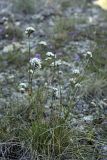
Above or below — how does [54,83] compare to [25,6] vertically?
below

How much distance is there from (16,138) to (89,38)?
10.2 ft

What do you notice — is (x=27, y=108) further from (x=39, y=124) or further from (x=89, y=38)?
(x=89, y=38)

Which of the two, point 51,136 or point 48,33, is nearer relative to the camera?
point 51,136

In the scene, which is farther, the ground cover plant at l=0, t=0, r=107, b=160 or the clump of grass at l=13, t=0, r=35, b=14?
the clump of grass at l=13, t=0, r=35, b=14

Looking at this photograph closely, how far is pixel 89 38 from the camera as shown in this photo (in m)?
6.49

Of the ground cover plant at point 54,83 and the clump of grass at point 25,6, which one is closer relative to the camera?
the ground cover plant at point 54,83

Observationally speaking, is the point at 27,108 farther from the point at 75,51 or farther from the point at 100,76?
the point at 75,51

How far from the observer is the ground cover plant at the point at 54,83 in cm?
366

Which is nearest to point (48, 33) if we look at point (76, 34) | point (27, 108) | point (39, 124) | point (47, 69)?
point (76, 34)

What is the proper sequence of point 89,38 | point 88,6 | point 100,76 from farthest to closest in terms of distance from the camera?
point 88,6
point 89,38
point 100,76

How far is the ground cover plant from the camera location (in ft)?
12.0

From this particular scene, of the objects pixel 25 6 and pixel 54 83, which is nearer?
pixel 54 83

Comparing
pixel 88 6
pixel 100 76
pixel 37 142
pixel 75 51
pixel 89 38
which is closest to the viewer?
pixel 37 142

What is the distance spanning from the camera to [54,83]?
511cm
